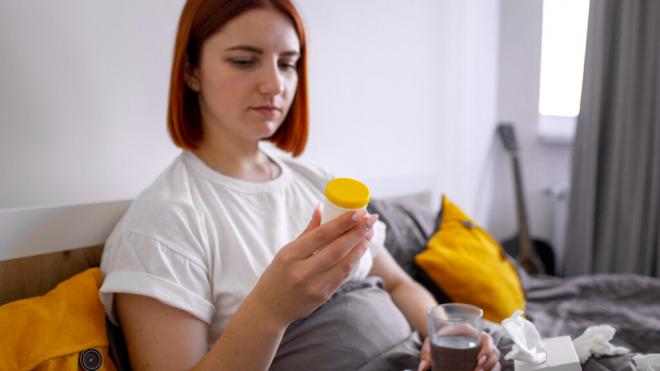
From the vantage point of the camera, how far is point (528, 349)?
3.21 feet

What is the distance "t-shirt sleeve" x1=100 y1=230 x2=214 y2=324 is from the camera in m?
0.96

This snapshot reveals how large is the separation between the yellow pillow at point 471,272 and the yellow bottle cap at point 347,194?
0.85 meters

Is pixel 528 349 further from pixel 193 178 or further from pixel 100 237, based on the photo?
pixel 100 237

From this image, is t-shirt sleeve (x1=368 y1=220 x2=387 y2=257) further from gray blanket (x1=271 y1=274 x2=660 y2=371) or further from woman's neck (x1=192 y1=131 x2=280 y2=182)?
woman's neck (x1=192 y1=131 x2=280 y2=182)

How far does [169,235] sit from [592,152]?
2.05m

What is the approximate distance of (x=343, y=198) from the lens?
795mm

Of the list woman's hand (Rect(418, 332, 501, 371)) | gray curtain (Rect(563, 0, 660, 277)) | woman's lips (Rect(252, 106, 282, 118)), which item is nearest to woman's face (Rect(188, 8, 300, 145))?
woman's lips (Rect(252, 106, 282, 118))

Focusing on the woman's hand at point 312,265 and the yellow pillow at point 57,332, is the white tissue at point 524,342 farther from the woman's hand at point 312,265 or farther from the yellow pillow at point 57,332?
the yellow pillow at point 57,332

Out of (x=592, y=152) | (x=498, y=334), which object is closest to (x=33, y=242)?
(x=498, y=334)

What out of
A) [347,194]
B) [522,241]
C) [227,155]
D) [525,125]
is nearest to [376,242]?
[227,155]

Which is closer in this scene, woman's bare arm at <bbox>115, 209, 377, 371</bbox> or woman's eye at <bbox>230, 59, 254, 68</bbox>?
woman's bare arm at <bbox>115, 209, 377, 371</bbox>

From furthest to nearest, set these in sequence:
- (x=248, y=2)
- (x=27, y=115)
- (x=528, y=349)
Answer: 1. (x=27, y=115)
2. (x=248, y=2)
3. (x=528, y=349)

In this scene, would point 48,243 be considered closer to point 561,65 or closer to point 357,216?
point 357,216

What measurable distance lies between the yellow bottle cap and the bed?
1.50 feet
